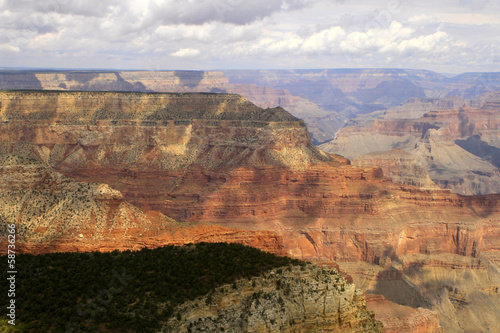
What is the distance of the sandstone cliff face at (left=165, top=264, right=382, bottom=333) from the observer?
26.6m

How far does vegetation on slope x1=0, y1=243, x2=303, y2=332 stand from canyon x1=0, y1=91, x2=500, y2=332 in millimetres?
35404

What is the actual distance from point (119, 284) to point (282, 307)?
9.61 meters

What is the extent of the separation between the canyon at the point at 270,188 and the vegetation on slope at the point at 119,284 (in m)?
35.4

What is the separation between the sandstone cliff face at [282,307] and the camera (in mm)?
26578

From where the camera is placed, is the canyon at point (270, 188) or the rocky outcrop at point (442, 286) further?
the canyon at point (270, 188)

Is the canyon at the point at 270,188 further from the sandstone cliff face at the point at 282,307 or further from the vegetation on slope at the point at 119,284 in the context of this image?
the sandstone cliff face at the point at 282,307

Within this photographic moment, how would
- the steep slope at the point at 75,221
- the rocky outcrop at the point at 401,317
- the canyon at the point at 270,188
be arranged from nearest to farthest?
the steep slope at the point at 75,221 < the rocky outcrop at the point at 401,317 < the canyon at the point at 270,188

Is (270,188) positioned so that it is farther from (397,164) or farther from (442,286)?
(397,164)

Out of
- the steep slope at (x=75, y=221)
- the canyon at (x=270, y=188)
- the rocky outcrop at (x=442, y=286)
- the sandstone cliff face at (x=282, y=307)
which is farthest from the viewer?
the canyon at (x=270, y=188)

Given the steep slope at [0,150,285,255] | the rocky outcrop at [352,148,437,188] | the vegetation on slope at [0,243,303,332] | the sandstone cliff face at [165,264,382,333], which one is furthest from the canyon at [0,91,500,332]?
the rocky outcrop at [352,148,437,188]

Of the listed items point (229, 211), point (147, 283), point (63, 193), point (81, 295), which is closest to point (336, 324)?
point (147, 283)

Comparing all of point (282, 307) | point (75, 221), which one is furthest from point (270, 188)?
point (282, 307)

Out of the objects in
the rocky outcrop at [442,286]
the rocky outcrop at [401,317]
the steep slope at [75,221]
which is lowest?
the rocky outcrop at [442,286]

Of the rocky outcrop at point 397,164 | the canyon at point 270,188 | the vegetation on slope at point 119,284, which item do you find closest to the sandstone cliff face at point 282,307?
the vegetation on slope at point 119,284
